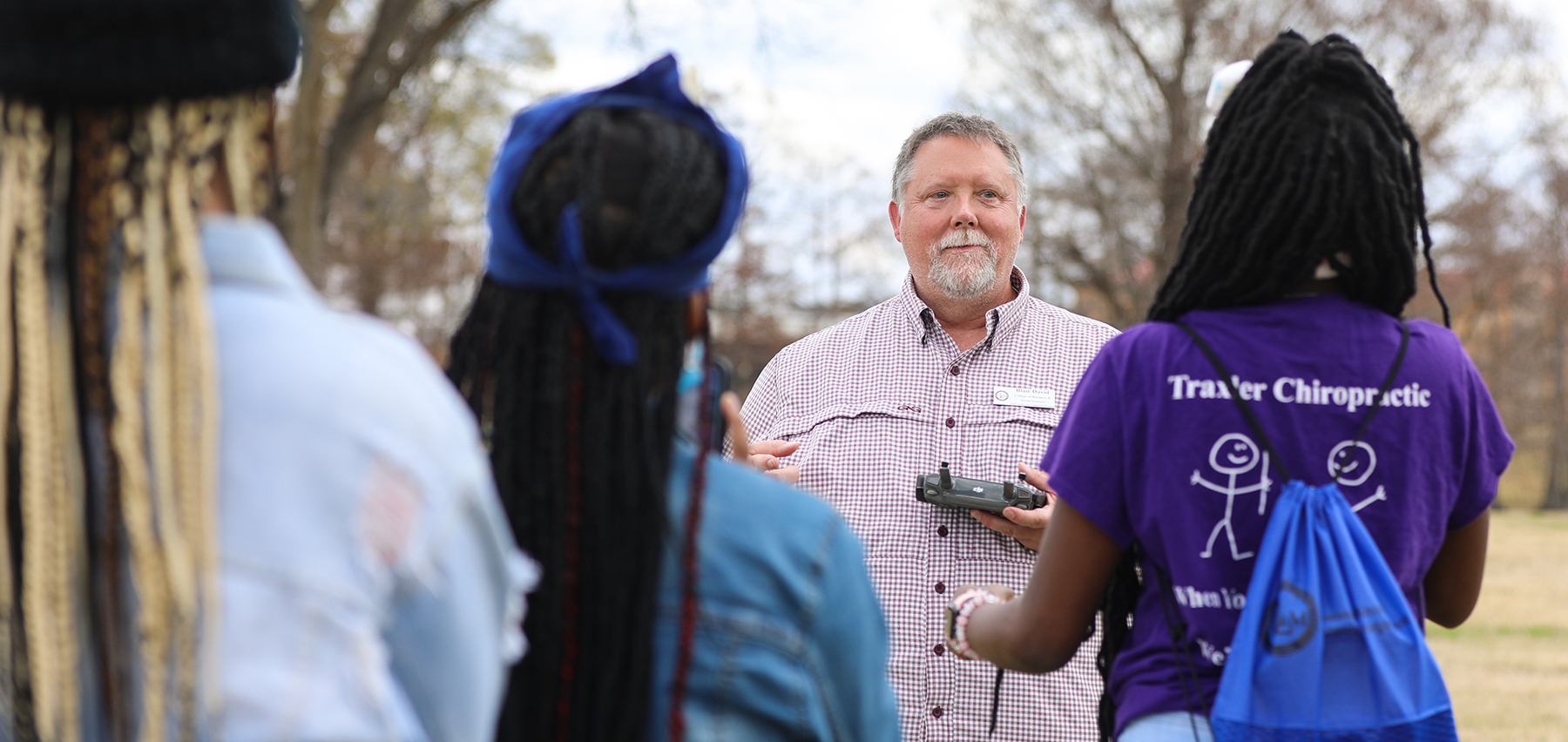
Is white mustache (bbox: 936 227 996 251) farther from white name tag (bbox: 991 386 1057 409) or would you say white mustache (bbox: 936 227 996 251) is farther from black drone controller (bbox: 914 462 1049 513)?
black drone controller (bbox: 914 462 1049 513)

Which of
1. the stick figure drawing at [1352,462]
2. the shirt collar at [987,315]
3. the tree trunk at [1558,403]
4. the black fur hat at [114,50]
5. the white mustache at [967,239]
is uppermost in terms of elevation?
the black fur hat at [114,50]

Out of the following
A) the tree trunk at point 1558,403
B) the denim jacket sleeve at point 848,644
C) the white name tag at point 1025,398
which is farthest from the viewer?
the tree trunk at point 1558,403

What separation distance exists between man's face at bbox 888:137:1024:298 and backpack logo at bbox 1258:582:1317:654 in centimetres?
187

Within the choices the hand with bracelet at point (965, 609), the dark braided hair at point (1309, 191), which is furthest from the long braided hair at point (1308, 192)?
the hand with bracelet at point (965, 609)

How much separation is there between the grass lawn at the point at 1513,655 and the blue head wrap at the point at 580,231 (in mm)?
6292

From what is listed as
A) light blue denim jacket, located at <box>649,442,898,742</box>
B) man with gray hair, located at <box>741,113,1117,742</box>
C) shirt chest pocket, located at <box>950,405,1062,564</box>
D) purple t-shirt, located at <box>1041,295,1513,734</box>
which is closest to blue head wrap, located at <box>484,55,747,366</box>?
light blue denim jacket, located at <box>649,442,898,742</box>

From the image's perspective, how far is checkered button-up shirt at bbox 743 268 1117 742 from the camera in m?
3.10

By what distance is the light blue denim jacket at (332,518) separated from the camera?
3.49ft

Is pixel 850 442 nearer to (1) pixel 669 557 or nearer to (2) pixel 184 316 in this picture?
(1) pixel 669 557

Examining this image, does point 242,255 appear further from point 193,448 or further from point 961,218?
point 961,218

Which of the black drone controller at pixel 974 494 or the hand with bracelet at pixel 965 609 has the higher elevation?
the black drone controller at pixel 974 494

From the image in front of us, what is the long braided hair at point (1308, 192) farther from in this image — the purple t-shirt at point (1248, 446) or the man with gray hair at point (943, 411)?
the man with gray hair at point (943, 411)

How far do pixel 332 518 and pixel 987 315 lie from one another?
2627 millimetres

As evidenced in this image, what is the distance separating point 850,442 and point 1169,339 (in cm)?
159
